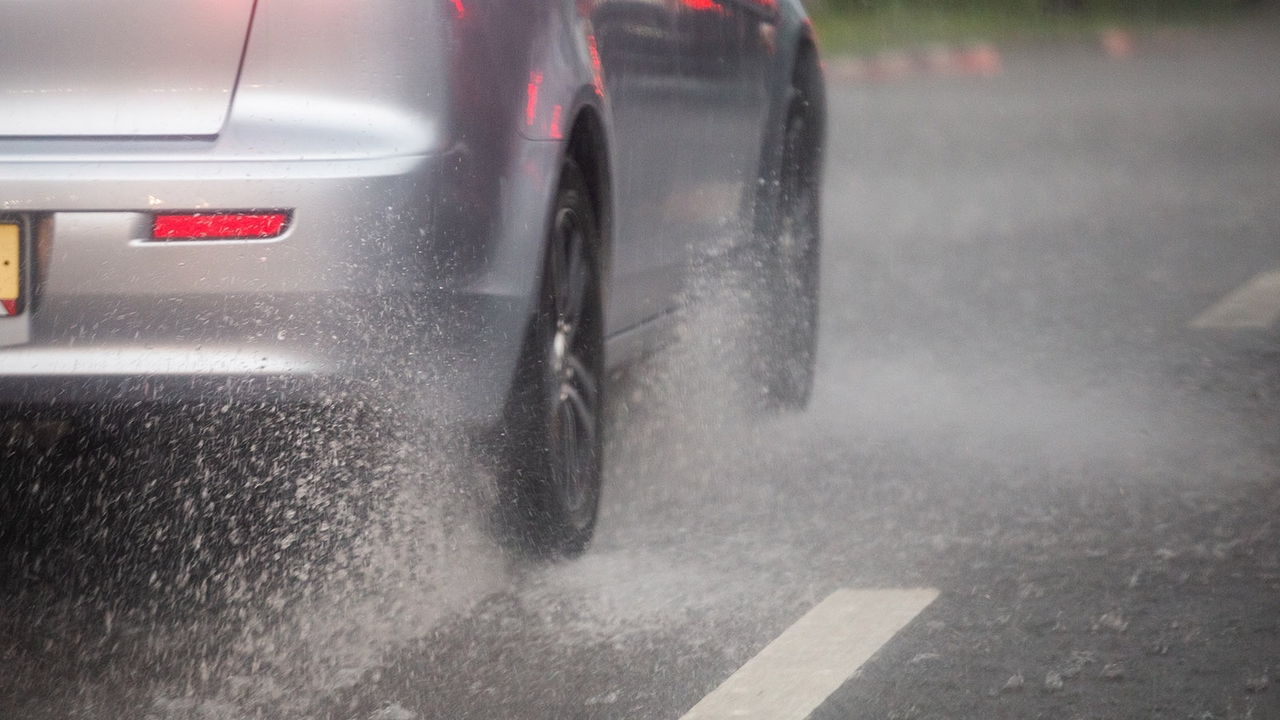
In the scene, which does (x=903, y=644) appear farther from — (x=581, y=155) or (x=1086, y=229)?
(x=1086, y=229)

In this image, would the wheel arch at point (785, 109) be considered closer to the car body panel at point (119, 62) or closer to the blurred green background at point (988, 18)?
the car body panel at point (119, 62)

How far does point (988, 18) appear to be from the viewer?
3047 cm

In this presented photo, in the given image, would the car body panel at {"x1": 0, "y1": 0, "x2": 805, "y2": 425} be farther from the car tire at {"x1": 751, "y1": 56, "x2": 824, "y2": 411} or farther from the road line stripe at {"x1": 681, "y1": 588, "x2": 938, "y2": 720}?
the car tire at {"x1": 751, "y1": 56, "x2": 824, "y2": 411}

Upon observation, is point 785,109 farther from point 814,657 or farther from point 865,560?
point 814,657

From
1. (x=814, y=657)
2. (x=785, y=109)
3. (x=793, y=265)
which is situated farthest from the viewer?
Answer: (x=793, y=265)

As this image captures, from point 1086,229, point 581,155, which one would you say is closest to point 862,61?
point 1086,229

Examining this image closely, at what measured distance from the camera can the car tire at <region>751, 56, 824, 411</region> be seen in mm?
6211

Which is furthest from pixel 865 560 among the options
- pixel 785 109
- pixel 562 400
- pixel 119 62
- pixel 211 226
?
pixel 785 109

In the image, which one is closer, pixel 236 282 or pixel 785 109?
pixel 236 282

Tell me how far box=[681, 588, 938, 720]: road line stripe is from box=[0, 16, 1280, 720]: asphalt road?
1.4 inches

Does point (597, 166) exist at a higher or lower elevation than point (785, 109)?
higher

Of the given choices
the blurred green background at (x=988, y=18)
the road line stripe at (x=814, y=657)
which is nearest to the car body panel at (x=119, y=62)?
the road line stripe at (x=814, y=657)

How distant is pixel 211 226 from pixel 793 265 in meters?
3.22

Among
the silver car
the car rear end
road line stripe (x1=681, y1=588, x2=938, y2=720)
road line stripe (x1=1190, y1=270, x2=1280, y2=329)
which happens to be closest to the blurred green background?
road line stripe (x1=1190, y1=270, x2=1280, y2=329)
